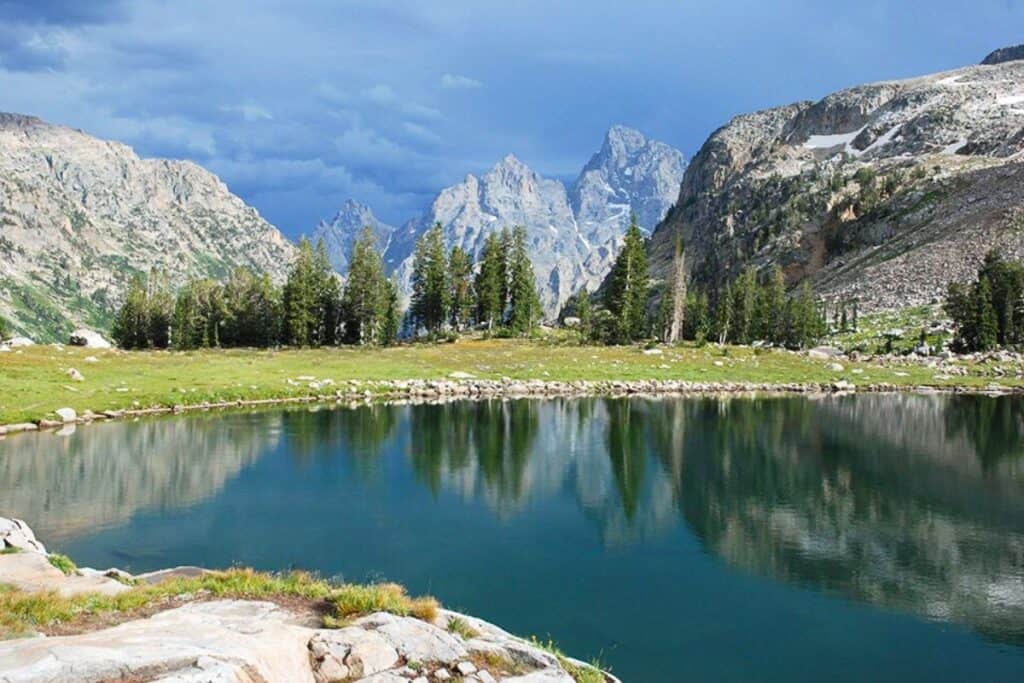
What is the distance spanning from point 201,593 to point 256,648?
5.46 metres

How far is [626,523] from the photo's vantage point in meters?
30.0

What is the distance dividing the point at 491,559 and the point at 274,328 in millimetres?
98519

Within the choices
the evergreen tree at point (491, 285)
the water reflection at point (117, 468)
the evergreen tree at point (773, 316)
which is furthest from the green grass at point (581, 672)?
the evergreen tree at point (773, 316)

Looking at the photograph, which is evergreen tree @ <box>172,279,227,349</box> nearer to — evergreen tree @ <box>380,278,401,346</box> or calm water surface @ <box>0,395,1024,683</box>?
evergreen tree @ <box>380,278,401,346</box>

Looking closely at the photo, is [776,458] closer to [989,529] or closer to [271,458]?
[989,529]

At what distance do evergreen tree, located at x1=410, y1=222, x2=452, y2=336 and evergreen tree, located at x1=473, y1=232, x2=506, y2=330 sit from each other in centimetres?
533

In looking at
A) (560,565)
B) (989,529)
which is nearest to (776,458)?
(989,529)

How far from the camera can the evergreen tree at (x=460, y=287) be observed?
12138 cm

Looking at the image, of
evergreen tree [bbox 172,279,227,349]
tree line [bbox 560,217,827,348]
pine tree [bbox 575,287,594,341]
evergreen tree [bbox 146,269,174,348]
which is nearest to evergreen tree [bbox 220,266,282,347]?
evergreen tree [bbox 172,279,227,349]

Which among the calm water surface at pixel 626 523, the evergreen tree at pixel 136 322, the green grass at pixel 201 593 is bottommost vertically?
the calm water surface at pixel 626 523

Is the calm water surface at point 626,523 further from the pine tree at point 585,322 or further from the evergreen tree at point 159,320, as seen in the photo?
the evergreen tree at point 159,320

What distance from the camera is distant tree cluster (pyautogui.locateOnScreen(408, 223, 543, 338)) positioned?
118 m

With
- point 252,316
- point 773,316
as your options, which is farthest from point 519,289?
point 773,316

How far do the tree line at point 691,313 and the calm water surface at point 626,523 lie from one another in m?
61.0
